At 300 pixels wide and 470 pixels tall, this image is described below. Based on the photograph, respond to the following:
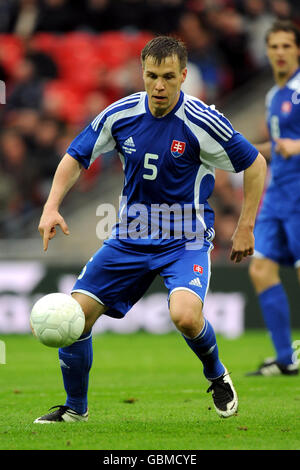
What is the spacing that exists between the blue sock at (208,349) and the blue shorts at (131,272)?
0.74 feet

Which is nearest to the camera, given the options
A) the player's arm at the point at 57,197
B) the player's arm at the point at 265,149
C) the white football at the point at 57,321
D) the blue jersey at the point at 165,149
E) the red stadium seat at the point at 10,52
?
the white football at the point at 57,321

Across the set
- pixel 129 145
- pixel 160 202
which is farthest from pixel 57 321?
pixel 129 145

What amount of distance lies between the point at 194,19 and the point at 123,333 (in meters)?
5.61

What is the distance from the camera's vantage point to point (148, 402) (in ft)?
22.2

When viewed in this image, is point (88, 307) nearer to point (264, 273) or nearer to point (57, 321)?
point (57, 321)

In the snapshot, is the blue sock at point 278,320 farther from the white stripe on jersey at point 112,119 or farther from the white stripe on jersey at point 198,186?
the white stripe on jersey at point 112,119

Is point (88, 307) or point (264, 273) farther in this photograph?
point (264, 273)

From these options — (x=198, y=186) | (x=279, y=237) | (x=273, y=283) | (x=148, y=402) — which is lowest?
(x=148, y=402)

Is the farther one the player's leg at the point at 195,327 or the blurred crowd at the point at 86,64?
the blurred crowd at the point at 86,64

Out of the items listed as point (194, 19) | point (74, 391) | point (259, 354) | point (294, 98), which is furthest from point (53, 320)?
point (194, 19)

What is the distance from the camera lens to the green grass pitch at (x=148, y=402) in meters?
4.98

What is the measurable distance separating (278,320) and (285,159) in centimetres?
149

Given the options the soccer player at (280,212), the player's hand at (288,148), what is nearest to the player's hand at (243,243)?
the player's hand at (288,148)

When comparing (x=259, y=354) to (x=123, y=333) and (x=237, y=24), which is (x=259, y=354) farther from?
(x=237, y=24)
